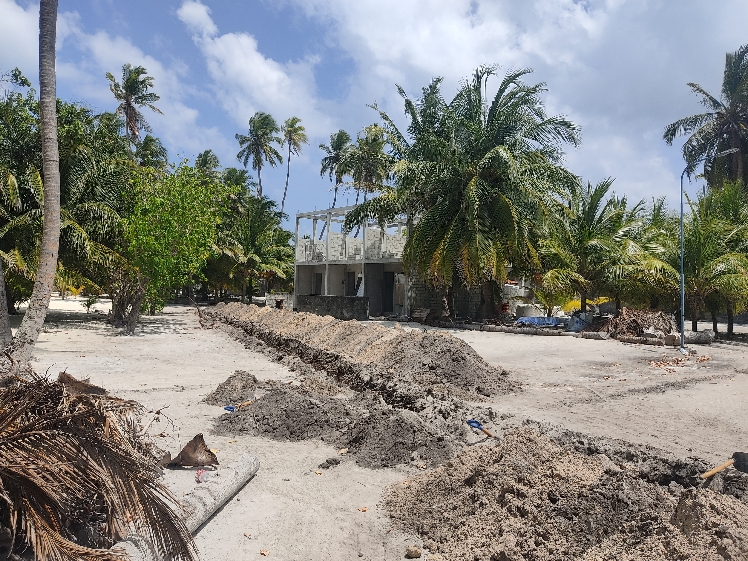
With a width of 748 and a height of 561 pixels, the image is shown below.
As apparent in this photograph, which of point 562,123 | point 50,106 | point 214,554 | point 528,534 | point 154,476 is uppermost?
point 562,123

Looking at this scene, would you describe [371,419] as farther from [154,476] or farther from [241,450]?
[154,476]

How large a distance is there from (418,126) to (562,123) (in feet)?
20.8

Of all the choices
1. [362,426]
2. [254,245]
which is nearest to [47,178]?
[362,426]

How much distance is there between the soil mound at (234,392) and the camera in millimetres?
9016

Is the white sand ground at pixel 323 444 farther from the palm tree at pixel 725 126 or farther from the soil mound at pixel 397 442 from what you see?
the palm tree at pixel 725 126

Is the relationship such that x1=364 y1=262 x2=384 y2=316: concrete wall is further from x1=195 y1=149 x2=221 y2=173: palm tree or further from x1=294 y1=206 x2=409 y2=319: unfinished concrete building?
x1=195 y1=149 x2=221 y2=173: palm tree

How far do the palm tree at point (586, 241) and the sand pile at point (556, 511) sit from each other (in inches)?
712

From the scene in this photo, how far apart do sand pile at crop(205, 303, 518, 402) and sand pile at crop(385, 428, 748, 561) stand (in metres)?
3.35

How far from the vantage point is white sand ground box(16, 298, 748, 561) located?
4.70 m

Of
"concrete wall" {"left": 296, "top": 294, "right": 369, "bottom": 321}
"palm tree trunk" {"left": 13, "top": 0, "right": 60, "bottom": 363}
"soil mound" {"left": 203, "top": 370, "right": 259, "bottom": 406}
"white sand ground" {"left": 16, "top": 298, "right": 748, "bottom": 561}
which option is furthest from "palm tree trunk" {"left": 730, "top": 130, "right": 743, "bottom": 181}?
"palm tree trunk" {"left": 13, "top": 0, "right": 60, "bottom": 363}

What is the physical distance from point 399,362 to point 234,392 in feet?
11.6

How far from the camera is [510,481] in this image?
4695mm

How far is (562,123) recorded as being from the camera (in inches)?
1001

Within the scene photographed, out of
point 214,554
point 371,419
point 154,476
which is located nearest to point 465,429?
point 371,419
